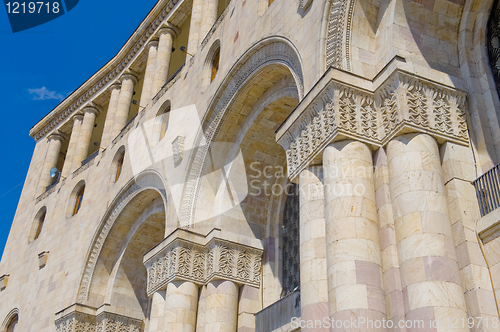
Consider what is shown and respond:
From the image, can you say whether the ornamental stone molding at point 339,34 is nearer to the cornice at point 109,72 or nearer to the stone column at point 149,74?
the stone column at point 149,74

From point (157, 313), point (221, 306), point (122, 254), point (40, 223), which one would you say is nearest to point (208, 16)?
point (122, 254)

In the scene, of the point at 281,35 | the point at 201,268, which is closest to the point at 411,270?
the point at 281,35

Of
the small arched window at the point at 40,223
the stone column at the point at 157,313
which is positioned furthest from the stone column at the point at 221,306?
the small arched window at the point at 40,223

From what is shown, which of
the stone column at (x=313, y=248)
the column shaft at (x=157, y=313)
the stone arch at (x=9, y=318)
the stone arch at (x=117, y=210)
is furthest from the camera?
the stone arch at (x=9, y=318)

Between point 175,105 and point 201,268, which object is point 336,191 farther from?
point 175,105

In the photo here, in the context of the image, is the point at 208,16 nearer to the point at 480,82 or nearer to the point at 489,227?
the point at 480,82

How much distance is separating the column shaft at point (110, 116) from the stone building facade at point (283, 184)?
0.39 feet

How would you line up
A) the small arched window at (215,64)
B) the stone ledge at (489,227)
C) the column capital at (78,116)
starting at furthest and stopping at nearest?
the column capital at (78,116) < the small arched window at (215,64) < the stone ledge at (489,227)

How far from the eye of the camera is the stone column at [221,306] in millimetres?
10344

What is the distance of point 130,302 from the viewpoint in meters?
15.1

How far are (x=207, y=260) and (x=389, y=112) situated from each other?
5.71m

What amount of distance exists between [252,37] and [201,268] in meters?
4.76

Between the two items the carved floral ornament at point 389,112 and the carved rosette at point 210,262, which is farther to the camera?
the carved rosette at point 210,262

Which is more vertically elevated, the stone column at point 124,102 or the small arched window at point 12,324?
the stone column at point 124,102
